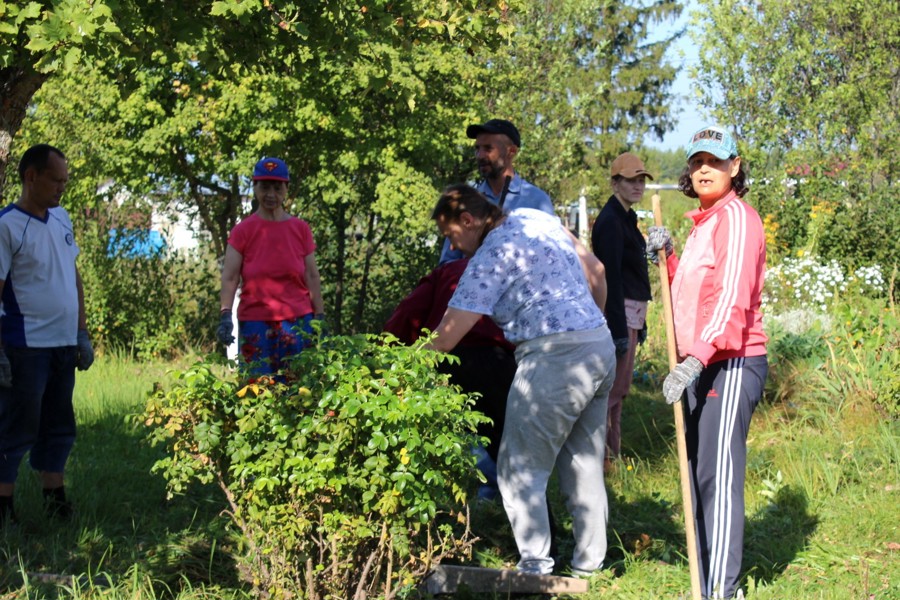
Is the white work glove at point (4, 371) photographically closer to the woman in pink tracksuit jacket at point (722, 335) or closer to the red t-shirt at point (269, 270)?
the red t-shirt at point (269, 270)

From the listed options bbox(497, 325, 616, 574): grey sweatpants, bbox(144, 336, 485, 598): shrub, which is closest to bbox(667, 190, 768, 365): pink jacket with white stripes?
bbox(497, 325, 616, 574): grey sweatpants

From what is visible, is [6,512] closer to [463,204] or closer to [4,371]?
[4,371]

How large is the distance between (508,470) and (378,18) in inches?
79.4

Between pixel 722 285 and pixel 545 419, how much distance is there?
93cm

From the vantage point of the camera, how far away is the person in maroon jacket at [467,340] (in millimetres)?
5285

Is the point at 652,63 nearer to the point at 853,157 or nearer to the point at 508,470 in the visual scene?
the point at 853,157

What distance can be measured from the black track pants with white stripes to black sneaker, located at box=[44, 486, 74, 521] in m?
3.29

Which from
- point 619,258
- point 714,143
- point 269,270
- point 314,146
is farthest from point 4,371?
point 314,146

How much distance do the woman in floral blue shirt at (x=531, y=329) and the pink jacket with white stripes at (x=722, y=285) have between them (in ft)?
1.40

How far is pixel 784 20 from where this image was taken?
13977 mm

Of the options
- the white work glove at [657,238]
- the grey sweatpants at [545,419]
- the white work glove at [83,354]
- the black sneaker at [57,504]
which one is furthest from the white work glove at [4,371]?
the white work glove at [657,238]

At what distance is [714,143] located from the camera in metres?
4.30

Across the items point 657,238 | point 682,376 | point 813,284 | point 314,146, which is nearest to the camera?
point 682,376

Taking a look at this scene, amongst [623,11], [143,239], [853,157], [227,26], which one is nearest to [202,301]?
[143,239]
